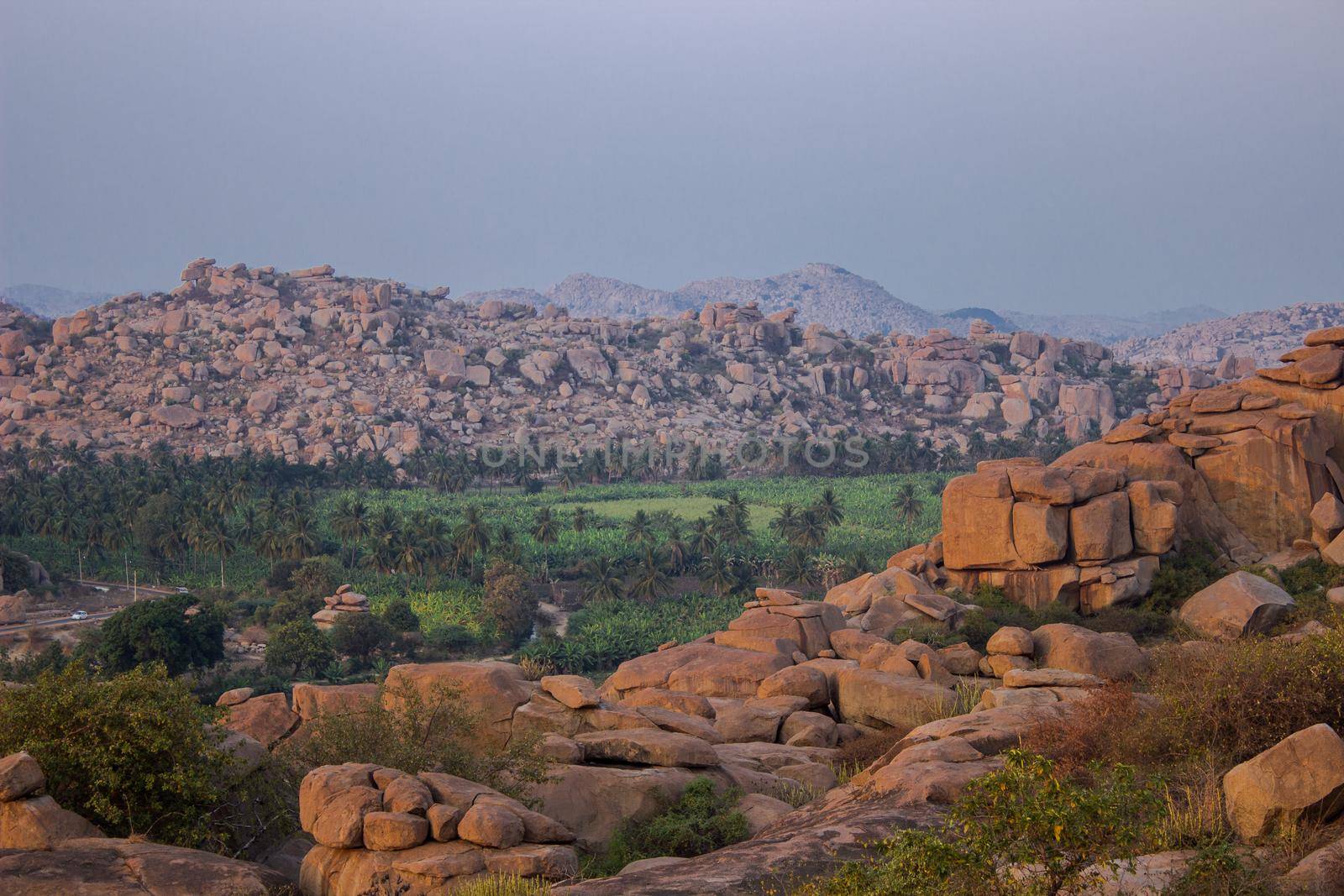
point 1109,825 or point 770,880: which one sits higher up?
point 1109,825

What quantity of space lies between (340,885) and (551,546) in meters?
63.0

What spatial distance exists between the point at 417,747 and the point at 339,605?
44.8 metres

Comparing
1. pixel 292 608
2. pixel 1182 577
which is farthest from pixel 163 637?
pixel 1182 577

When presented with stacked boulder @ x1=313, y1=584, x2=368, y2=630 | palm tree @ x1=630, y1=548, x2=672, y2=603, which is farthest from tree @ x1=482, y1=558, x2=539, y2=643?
stacked boulder @ x1=313, y1=584, x2=368, y2=630

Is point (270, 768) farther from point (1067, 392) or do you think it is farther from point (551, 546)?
point (1067, 392)

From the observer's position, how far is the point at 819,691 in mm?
23391

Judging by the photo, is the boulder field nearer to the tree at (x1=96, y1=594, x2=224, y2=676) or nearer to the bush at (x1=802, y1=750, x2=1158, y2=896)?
the bush at (x1=802, y1=750, x2=1158, y2=896)

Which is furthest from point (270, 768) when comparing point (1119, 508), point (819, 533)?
point (819, 533)

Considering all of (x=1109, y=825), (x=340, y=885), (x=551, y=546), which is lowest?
(x=551, y=546)

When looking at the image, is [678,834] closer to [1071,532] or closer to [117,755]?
[117,755]

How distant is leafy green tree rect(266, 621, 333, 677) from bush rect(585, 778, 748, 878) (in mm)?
35490

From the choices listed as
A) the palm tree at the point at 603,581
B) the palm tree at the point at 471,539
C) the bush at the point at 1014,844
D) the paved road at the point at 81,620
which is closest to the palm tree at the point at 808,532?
the palm tree at the point at 603,581

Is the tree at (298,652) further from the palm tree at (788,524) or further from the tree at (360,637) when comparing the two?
the palm tree at (788,524)

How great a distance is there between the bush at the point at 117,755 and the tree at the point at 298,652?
113 ft
